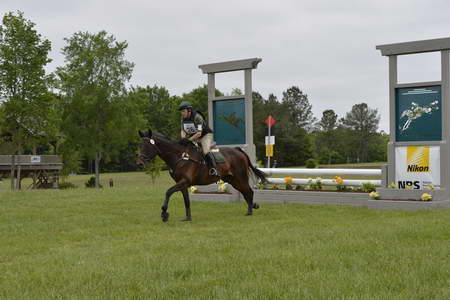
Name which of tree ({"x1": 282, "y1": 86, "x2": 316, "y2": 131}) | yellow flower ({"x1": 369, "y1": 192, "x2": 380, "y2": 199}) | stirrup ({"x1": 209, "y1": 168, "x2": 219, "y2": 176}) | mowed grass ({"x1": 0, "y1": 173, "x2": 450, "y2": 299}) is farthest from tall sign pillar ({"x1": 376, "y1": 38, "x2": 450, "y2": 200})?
tree ({"x1": 282, "y1": 86, "x2": 316, "y2": 131})

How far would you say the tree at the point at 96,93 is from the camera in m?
48.8

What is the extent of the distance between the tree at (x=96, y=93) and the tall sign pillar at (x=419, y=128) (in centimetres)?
3880

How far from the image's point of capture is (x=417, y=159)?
483 inches

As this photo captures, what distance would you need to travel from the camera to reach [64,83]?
48.0 m

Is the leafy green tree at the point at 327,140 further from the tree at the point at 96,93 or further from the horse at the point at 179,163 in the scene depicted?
the horse at the point at 179,163

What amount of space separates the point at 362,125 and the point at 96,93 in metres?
58.6

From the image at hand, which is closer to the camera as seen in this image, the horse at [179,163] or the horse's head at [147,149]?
the horse's head at [147,149]

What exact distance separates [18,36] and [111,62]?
1558 centimetres

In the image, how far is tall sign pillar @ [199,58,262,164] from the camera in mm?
14781

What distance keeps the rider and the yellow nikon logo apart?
447 cm

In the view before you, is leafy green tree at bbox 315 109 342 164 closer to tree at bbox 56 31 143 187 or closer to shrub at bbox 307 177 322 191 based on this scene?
tree at bbox 56 31 143 187

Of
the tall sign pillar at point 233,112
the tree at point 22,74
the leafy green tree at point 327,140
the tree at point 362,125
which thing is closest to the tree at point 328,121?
the leafy green tree at point 327,140

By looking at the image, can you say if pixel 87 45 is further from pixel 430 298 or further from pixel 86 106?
pixel 430 298

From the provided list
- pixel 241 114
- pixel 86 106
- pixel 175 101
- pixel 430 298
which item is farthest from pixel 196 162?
pixel 175 101
